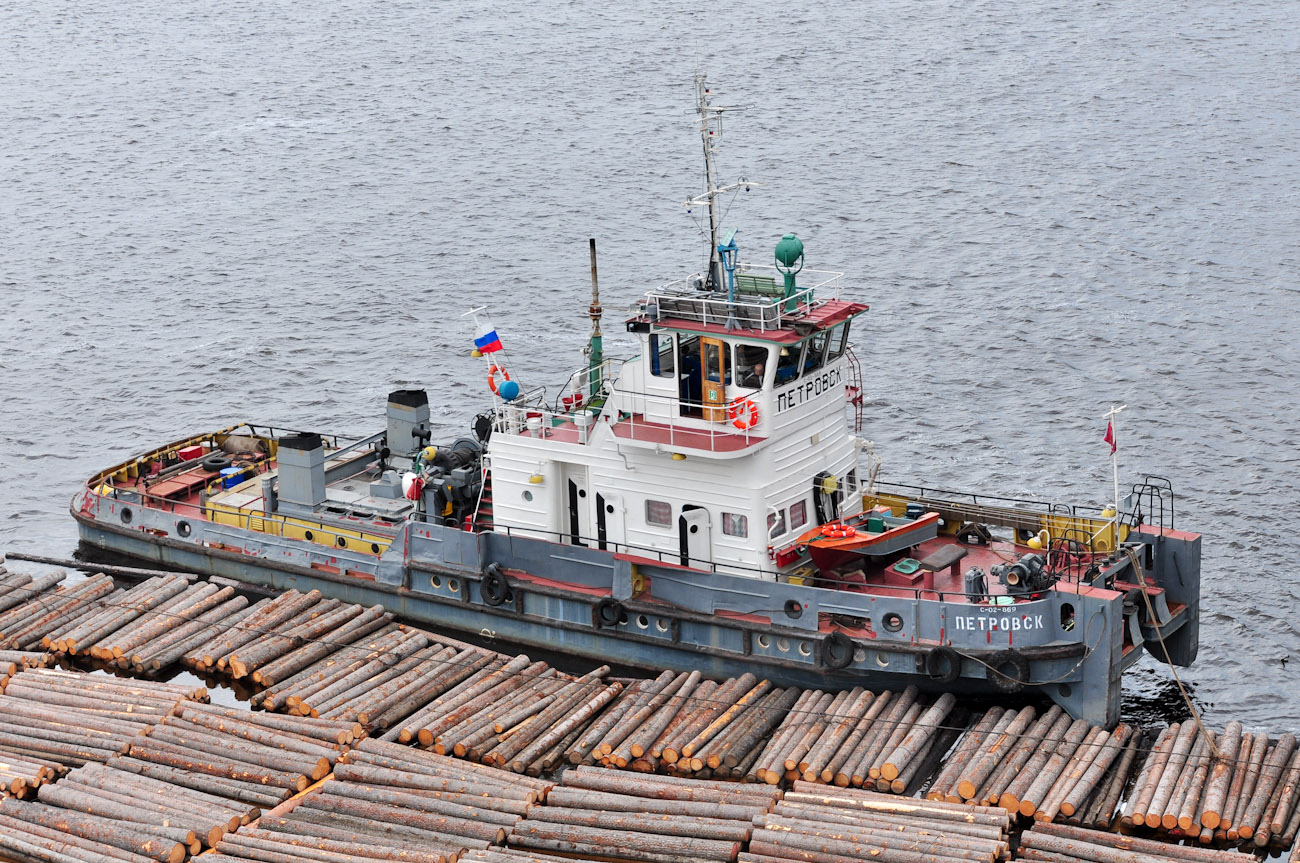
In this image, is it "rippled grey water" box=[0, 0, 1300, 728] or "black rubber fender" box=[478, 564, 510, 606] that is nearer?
"black rubber fender" box=[478, 564, 510, 606]

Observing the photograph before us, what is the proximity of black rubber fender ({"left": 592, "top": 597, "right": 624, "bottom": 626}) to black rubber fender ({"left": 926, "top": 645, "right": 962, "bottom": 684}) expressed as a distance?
5399 mm

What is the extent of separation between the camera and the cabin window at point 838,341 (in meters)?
29.0

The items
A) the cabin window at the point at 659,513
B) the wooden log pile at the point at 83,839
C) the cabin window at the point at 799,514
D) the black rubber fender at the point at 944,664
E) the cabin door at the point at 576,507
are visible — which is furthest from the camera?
the cabin door at the point at 576,507

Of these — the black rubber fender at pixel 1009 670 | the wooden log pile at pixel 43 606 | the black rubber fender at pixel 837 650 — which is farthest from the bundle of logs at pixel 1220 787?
the wooden log pile at pixel 43 606

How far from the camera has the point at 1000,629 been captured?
87.4ft

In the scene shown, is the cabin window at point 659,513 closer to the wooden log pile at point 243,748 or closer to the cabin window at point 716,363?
the cabin window at point 716,363

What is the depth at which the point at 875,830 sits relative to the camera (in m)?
23.5

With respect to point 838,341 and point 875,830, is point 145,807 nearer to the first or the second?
point 875,830

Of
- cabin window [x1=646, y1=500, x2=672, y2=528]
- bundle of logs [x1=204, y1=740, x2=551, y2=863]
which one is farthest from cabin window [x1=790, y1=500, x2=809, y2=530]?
bundle of logs [x1=204, y1=740, x2=551, y2=863]

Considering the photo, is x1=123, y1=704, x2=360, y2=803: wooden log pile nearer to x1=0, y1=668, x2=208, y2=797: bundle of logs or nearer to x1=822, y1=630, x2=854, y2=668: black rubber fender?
x1=0, y1=668, x2=208, y2=797: bundle of logs

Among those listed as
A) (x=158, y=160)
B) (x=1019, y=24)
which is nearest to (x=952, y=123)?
(x=1019, y=24)

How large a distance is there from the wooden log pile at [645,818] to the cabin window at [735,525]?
460 centimetres

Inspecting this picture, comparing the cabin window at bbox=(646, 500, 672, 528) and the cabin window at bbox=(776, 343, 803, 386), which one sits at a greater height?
the cabin window at bbox=(776, 343, 803, 386)

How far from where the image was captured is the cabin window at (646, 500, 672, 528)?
29028 millimetres
